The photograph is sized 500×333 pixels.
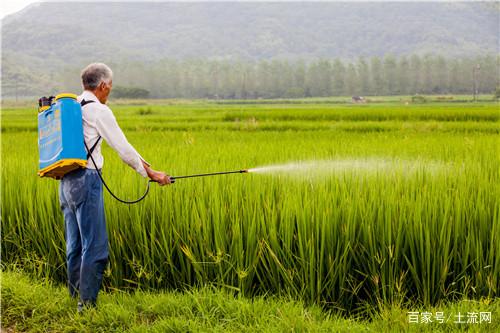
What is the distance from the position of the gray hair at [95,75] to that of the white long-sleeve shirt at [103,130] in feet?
0.23

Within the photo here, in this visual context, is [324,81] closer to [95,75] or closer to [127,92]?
[127,92]

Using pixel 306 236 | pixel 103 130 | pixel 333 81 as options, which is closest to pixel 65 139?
pixel 103 130

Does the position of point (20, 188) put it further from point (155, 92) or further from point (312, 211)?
point (155, 92)

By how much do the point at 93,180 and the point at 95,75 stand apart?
67cm

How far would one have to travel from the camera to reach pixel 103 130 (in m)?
3.18

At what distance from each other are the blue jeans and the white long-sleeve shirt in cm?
12

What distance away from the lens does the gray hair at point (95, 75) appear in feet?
10.6

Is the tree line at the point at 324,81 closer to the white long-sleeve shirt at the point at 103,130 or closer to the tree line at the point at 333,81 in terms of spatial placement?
the tree line at the point at 333,81

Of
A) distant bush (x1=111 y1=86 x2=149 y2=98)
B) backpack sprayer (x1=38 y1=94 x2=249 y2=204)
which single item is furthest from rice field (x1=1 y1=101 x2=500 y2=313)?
distant bush (x1=111 y1=86 x2=149 y2=98)

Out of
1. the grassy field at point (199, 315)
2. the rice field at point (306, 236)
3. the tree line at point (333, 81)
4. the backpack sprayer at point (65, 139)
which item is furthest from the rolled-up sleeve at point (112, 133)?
the tree line at point (333, 81)

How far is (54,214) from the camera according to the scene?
14.5ft

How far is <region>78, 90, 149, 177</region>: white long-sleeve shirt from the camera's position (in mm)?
3168

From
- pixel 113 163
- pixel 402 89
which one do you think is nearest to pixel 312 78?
pixel 402 89

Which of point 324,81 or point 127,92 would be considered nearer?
point 127,92
